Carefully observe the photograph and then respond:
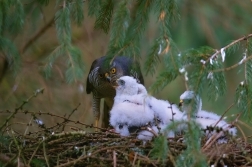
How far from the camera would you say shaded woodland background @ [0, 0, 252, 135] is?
16.0 feet

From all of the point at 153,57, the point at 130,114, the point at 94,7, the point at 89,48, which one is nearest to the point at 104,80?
the point at 89,48

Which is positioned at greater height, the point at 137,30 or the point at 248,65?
the point at 137,30

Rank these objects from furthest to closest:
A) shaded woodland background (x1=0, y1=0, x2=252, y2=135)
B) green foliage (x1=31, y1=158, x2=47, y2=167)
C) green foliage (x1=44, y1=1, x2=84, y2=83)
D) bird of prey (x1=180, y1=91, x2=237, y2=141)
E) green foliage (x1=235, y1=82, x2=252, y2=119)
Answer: shaded woodland background (x1=0, y1=0, x2=252, y2=135) < green foliage (x1=44, y1=1, x2=84, y2=83) < green foliage (x1=235, y1=82, x2=252, y2=119) < green foliage (x1=31, y1=158, x2=47, y2=167) < bird of prey (x1=180, y1=91, x2=237, y2=141)

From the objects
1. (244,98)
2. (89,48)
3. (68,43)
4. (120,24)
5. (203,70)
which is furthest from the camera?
(89,48)

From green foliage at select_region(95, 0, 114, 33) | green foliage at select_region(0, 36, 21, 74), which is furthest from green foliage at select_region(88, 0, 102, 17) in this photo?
green foliage at select_region(0, 36, 21, 74)

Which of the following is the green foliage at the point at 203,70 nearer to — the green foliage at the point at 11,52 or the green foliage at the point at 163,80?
the green foliage at the point at 163,80

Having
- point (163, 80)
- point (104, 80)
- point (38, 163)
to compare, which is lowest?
point (38, 163)

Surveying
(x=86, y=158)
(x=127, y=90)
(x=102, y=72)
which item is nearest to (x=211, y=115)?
(x=127, y=90)

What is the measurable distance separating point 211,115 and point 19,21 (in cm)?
131

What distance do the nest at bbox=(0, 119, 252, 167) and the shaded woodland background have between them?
0.99 metres

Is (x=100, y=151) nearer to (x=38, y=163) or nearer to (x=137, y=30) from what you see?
(x=38, y=163)

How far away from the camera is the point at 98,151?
124 inches

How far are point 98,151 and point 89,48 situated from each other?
286cm

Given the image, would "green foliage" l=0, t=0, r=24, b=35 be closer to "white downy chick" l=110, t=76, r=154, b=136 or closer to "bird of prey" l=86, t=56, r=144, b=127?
"white downy chick" l=110, t=76, r=154, b=136
